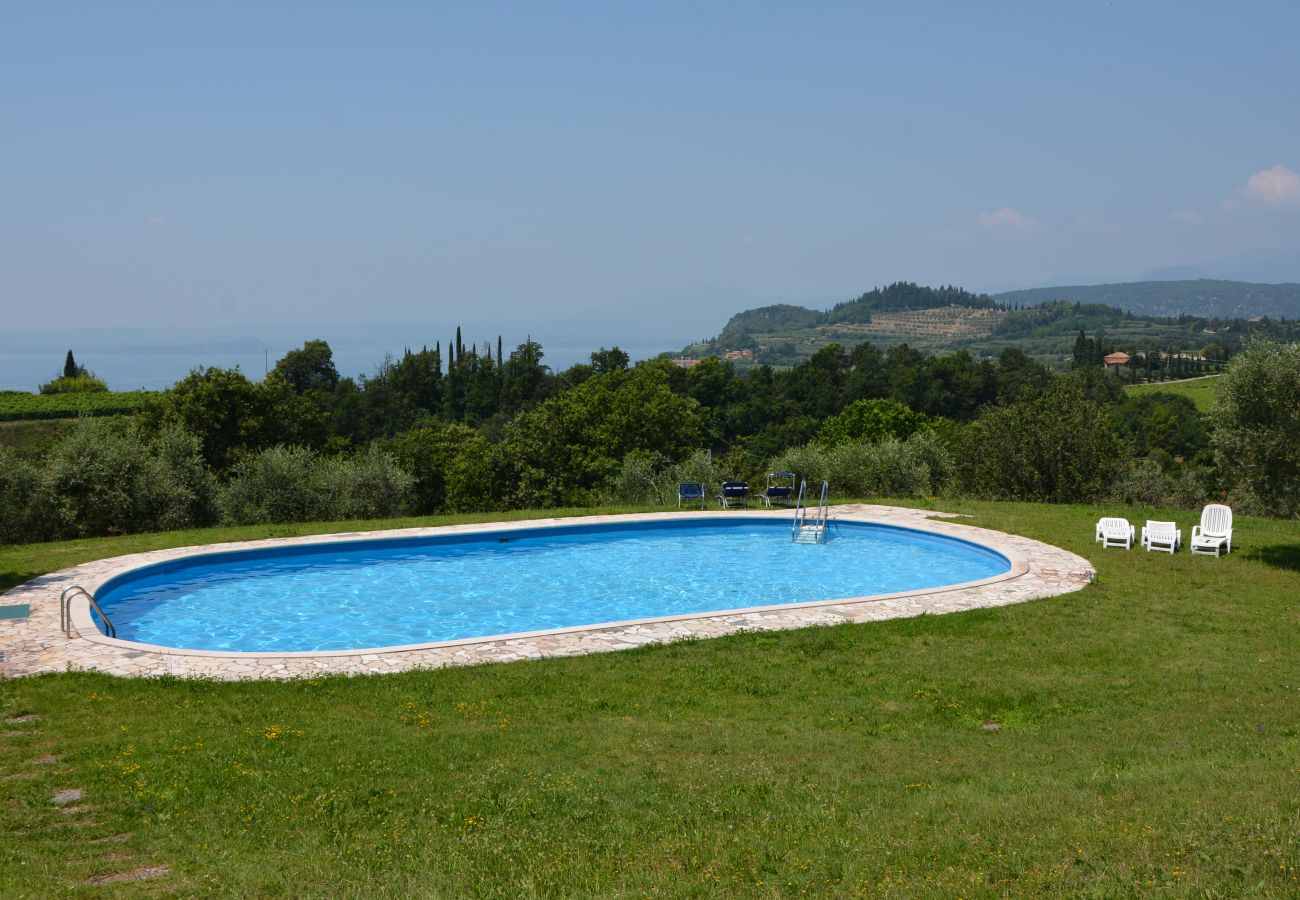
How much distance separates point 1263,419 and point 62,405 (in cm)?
6875

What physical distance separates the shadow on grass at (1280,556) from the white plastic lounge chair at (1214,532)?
473 millimetres

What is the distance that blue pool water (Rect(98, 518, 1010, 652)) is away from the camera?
13898 mm

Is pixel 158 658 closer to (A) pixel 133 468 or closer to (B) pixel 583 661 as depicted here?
(B) pixel 583 661

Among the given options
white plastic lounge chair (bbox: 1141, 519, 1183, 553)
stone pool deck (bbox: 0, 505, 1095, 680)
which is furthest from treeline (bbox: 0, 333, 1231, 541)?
stone pool deck (bbox: 0, 505, 1095, 680)

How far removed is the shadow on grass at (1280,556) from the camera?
48.4ft

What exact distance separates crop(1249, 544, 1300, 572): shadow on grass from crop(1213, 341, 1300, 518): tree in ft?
3.44

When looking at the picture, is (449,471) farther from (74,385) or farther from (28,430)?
(74,385)

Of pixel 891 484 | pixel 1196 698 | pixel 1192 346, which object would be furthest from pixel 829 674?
pixel 1192 346

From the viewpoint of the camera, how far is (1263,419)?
13930 mm

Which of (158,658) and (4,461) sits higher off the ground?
(4,461)

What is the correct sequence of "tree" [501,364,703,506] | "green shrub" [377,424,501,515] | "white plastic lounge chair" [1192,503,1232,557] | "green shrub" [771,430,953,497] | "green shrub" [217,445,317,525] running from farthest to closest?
1. "green shrub" [377,424,501,515]
2. "tree" [501,364,703,506]
3. "green shrub" [771,430,953,497]
4. "green shrub" [217,445,317,525]
5. "white plastic lounge chair" [1192,503,1232,557]

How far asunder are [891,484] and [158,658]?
18590 mm

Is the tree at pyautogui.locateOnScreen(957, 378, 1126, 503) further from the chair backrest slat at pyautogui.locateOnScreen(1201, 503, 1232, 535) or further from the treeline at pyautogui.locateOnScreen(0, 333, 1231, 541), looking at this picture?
the chair backrest slat at pyautogui.locateOnScreen(1201, 503, 1232, 535)

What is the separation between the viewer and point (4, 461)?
1823cm
